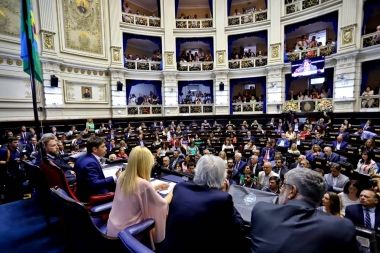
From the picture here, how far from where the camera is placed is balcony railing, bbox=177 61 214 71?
49.5 feet

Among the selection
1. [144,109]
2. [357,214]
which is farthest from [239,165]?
[144,109]

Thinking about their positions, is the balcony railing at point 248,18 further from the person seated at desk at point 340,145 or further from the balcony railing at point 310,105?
the person seated at desk at point 340,145

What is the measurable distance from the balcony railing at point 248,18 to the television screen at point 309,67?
4.08 metres

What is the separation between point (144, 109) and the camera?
14.4 metres

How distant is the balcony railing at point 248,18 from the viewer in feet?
45.3

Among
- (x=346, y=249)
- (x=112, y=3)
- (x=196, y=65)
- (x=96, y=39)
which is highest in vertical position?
(x=112, y=3)

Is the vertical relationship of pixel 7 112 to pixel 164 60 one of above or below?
below

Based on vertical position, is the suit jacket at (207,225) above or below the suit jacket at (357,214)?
above

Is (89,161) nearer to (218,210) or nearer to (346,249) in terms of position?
(218,210)

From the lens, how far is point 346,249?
99cm

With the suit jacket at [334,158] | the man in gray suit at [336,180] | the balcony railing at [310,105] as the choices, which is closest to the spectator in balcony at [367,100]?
the balcony railing at [310,105]

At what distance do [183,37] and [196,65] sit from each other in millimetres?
2256

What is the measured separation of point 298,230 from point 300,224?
35 millimetres

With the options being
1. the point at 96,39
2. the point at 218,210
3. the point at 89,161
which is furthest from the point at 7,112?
the point at 218,210
